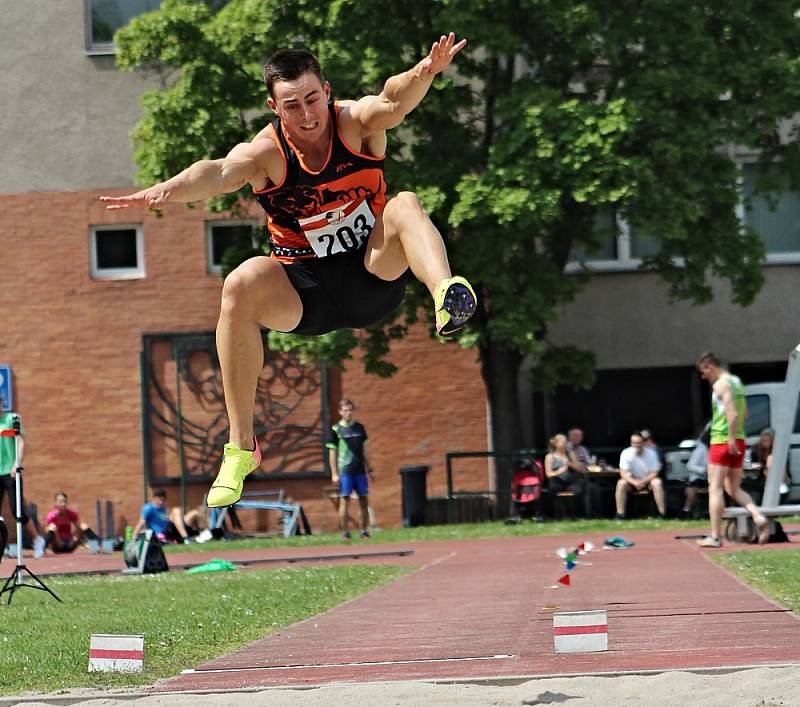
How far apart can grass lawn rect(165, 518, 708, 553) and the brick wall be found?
3.42m

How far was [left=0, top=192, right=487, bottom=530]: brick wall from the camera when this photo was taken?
26.8m

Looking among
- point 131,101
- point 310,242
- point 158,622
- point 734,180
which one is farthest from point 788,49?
point 310,242

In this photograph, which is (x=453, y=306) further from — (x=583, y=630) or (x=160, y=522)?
(x=160, y=522)

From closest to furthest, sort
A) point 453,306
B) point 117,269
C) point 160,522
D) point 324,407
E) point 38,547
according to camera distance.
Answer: point 453,306
point 160,522
point 38,547
point 324,407
point 117,269

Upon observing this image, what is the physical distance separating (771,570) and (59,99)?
1830cm

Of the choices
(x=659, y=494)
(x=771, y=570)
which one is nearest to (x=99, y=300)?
(x=659, y=494)

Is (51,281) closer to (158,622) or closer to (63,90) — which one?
(63,90)

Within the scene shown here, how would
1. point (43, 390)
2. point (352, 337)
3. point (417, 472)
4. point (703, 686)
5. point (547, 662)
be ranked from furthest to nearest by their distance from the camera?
point (43, 390), point (417, 472), point (352, 337), point (547, 662), point (703, 686)

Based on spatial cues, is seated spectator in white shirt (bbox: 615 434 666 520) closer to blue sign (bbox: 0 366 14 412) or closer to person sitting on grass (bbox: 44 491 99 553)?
person sitting on grass (bbox: 44 491 99 553)

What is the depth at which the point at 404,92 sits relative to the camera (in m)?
6.93

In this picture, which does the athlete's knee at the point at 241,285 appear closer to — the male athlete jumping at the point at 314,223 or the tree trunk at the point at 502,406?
the male athlete jumping at the point at 314,223

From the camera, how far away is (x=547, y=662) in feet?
26.6

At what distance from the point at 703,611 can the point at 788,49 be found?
15.1m

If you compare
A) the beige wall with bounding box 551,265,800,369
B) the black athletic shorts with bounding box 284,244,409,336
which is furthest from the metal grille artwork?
the black athletic shorts with bounding box 284,244,409,336
